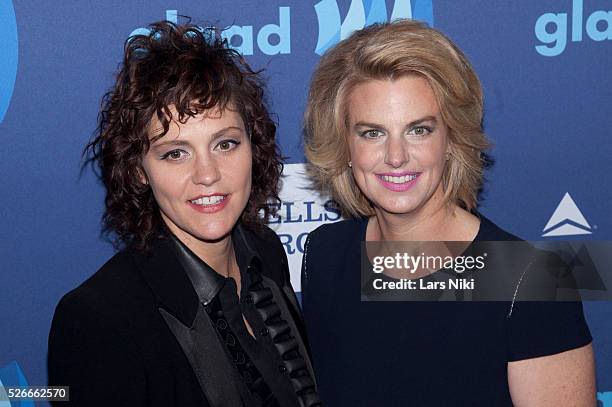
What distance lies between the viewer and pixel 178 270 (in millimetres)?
1886

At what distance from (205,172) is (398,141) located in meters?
0.52

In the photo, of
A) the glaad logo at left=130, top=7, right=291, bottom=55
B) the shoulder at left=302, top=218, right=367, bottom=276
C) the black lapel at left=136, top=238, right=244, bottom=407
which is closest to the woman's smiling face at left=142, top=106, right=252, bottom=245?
the black lapel at left=136, top=238, right=244, bottom=407

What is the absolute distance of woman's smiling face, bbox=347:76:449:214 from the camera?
1.90 metres

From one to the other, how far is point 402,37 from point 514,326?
0.81 meters

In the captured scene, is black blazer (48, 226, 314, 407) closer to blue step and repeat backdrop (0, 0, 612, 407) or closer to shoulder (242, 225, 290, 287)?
shoulder (242, 225, 290, 287)

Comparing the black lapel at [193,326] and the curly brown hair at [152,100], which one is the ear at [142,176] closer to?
the curly brown hair at [152,100]

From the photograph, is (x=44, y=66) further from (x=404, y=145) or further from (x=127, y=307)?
(x=404, y=145)

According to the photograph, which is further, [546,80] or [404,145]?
[546,80]

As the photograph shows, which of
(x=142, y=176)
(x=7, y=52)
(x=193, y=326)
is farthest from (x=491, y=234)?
(x=7, y=52)

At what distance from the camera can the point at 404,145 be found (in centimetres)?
192

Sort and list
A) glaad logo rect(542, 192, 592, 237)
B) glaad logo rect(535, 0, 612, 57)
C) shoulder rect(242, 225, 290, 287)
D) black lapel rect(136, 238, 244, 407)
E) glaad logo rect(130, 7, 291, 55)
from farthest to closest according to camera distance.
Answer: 1. glaad logo rect(542, 192, 592, 237)
2. glaad logo rect(535, 0, 612, 57)
3. glaad logo rect(130, 7, 291, 55)
4. shoulder rect(242, 225, 290, 287)
5. black lapel rect(136, 238, 244, 407)

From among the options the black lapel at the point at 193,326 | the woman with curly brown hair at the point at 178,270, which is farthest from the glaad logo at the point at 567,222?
the black lapel at the point at 193,326

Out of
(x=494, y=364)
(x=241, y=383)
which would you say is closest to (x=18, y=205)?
(x=241, y=383)

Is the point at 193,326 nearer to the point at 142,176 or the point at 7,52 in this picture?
the point at 142,176
